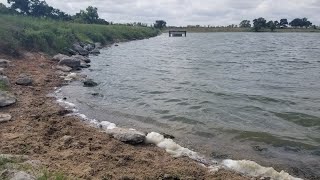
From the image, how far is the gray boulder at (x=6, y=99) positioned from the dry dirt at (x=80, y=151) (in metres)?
0.26

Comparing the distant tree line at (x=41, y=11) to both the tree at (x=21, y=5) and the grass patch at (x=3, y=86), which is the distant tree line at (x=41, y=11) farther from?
the grass patch at (x=3, y=86)

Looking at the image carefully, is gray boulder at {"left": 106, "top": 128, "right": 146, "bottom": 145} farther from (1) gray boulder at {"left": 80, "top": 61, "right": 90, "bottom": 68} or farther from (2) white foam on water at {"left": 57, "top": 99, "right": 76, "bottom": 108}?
(1) gray boulder at {"left": 80, "top": 61, "right": 90, "bottom": 68}

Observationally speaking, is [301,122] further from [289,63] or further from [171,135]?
[289,63]

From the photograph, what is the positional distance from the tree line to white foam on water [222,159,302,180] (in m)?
129

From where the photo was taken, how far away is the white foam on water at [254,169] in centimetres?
887

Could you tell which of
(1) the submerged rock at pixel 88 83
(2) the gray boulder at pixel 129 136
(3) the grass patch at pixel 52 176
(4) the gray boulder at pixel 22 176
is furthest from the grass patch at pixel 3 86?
(4) the gray boulder at pixel 22 176

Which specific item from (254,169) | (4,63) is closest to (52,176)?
(254,169)

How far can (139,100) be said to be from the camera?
17.7m

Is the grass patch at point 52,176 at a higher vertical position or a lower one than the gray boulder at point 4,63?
higher

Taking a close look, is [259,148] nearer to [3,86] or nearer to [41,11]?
[3,86]

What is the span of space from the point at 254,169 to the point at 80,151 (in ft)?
15.0

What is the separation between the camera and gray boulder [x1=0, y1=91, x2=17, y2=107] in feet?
45.6

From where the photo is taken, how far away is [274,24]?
437 ft

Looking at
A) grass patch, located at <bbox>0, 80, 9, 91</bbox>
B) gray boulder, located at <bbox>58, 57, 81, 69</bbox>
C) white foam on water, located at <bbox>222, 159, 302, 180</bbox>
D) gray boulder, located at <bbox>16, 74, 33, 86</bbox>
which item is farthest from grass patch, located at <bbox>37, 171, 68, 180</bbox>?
gray boulder, located at <bbox>58, 57, 81, 69</bbox>
